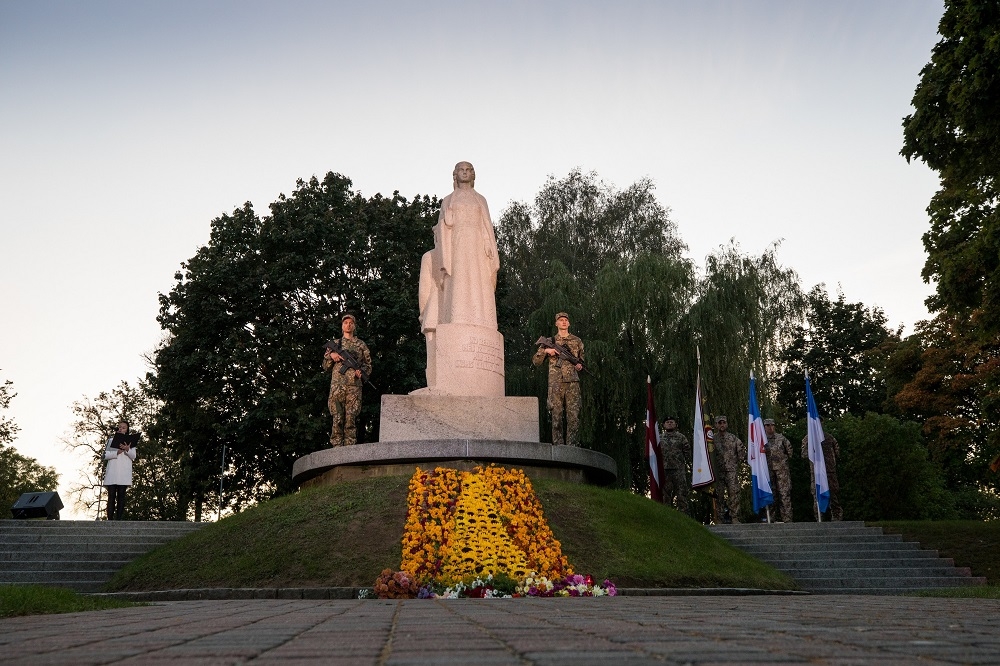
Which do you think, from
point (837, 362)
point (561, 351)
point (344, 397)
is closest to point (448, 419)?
point (344, 397)

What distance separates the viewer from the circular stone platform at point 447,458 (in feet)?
46.1

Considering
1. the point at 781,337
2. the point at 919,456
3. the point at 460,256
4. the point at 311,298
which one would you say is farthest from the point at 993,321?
the point at 311,298

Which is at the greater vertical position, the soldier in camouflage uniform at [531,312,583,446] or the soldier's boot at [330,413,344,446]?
the soldier in camouflage uniform at [531,312,583,446]

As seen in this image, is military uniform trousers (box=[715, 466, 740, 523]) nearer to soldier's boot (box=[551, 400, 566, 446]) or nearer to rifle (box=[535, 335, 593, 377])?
soldier's boot (box=[551, 400, 566, 446])

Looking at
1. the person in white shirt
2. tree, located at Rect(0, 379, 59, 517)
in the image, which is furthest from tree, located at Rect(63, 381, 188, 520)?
the person in white shirt

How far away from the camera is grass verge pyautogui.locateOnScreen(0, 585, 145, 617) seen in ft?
20.8

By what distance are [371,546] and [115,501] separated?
1060cm

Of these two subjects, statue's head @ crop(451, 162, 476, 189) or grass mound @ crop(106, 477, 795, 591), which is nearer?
grass mound @ crop(106, 477, 795, 591)

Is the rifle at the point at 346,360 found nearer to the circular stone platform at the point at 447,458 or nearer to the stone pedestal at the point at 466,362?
the stone pedestal at the point at 466,362

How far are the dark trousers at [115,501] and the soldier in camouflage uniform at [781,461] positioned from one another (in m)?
14.0

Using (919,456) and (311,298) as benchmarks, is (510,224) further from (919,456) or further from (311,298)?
(919,456)

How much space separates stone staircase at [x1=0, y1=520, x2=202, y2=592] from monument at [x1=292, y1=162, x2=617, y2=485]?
3463 millimetres

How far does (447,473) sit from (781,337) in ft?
62.8

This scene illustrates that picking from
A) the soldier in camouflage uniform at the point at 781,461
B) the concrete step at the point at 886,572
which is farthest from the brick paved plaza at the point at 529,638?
the soldier in camouflage uniform at the point at 781,461
